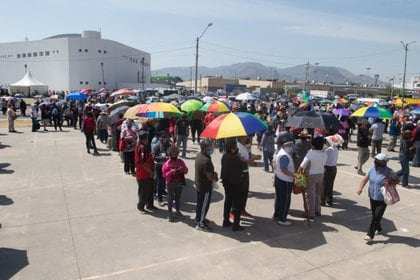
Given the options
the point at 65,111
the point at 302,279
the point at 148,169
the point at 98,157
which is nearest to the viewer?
the point at 302,279

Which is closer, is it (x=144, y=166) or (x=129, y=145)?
(x=144, y=166)

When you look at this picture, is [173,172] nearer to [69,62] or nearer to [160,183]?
[160,183]

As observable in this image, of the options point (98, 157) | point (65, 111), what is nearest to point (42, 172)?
point (98, 157)

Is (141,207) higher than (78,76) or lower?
lower

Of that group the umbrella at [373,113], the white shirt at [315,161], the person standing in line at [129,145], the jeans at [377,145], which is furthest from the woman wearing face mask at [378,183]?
the jeans at [377,145]

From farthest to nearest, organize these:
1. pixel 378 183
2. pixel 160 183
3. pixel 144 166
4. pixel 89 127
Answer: pixel 89 127, pixel 160 183, pixel 144 166, pixel 378 183

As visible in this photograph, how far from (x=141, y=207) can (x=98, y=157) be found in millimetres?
6177

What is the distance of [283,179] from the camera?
6.59 meters

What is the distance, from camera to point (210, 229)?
6543 mm

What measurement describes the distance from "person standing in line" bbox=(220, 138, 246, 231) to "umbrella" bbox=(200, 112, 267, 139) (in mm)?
224

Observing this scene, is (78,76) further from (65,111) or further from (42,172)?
(42,172)

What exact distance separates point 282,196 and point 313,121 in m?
2.56

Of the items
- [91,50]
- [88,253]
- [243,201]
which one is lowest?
[88,253]

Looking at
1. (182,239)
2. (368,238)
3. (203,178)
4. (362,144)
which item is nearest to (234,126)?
(203,178)
